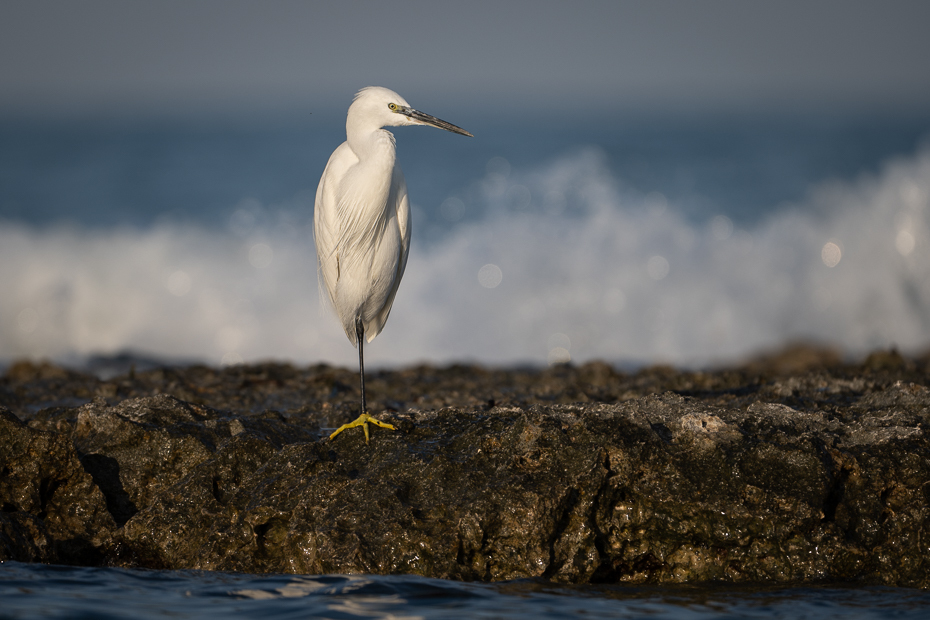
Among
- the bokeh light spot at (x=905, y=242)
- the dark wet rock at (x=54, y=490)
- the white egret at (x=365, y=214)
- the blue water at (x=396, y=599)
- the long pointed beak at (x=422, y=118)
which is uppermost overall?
the bokeh light spot at (x=905, y=242)

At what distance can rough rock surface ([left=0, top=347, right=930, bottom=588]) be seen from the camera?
3354mm

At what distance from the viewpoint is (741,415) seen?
3963 millimetres

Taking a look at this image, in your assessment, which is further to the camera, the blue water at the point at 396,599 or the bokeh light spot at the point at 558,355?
the bokeh light spot at the point at 558,355

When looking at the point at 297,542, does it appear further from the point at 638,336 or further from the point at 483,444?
the point at 638,336

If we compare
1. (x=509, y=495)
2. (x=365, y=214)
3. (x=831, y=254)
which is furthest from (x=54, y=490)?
(x=831, y=254)

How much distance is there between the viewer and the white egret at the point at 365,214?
17.1 feet

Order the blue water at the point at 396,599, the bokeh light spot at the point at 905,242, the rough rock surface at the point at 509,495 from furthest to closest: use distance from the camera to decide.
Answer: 1. the bokeh light spot at the point at 905,242
2. the rough rock surface at the point at 509,495
3. the blue water at the point at 396,599

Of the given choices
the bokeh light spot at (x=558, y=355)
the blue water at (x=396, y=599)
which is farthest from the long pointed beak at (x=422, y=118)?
the bokeh light spot at (x=558, y=355)

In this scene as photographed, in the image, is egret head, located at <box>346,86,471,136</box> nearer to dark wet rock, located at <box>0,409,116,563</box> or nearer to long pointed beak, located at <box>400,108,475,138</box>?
long pointed beak, located at <box>400,108,475,138</box>

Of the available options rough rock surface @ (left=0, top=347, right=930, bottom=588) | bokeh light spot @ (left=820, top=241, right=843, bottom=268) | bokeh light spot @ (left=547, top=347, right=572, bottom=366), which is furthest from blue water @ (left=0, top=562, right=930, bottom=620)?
bokeh light spot @ (left=820, top=241, right=843, bottom=268)

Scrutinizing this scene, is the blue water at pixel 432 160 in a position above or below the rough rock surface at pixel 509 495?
above

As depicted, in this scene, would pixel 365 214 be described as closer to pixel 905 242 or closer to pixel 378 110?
pixel 378 110

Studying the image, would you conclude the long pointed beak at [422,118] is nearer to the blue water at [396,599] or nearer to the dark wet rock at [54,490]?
the dark wet rock at [54,490]

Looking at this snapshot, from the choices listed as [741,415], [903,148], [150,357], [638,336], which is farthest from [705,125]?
[741,415]
